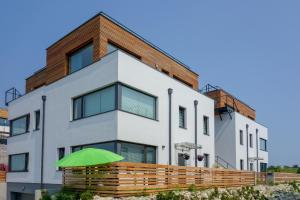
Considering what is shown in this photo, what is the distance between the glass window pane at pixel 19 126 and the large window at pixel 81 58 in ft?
21.1

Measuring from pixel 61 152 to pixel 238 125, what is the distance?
55.3 feet

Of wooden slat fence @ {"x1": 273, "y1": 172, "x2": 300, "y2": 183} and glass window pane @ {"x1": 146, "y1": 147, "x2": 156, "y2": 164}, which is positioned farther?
wooden slat fence @ {"x1": 273, "y1": 172, "x2": 300, "y2": 183}

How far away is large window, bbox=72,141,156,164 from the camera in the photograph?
16.5 metres

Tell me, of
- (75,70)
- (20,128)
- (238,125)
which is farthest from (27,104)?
(238,125)

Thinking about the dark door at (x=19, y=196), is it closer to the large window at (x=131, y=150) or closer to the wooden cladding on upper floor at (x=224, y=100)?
the large window at (x=131, y=150)

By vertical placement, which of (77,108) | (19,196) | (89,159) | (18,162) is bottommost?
(19,196)

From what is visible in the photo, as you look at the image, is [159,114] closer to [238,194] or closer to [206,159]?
[238,194]

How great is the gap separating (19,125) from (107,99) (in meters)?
11.8

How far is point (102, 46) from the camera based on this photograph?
1911cm

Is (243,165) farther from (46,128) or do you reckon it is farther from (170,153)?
(46,128)

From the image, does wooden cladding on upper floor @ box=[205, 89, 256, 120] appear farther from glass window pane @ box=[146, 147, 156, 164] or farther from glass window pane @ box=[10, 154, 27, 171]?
glass window pane @ box=[10, 154, 27, 171]

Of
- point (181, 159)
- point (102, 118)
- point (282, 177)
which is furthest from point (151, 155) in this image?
point (282, 177)

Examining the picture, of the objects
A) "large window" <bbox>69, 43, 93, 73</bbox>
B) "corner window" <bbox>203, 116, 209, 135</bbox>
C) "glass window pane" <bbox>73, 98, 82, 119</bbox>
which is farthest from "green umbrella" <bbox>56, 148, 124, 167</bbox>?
"corner window" <bbox>203, 116, 209, 135</bbox>

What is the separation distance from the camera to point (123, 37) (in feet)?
68.3
